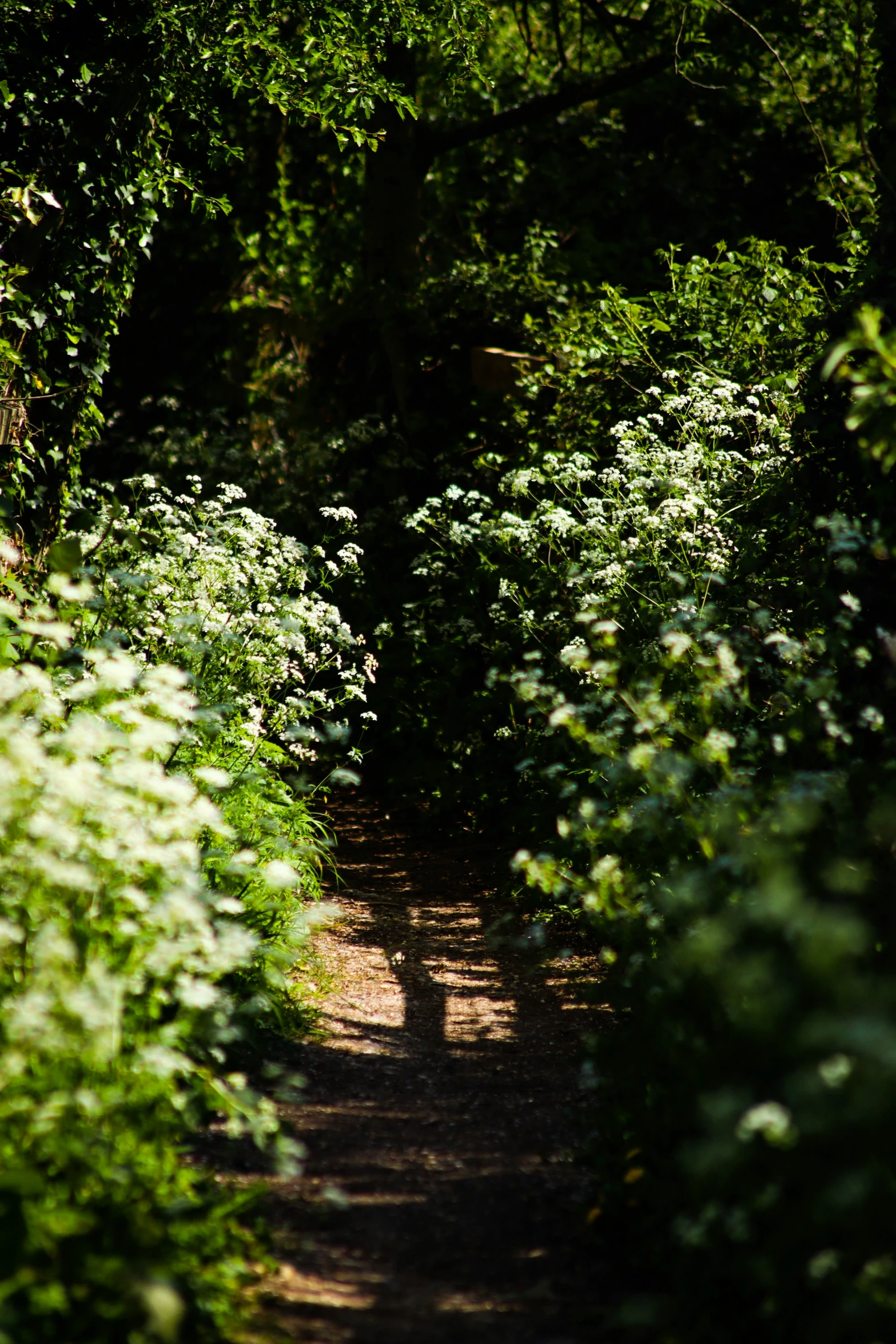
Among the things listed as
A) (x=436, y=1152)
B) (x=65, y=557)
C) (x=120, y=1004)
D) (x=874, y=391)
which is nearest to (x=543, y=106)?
(x=65, y=557)

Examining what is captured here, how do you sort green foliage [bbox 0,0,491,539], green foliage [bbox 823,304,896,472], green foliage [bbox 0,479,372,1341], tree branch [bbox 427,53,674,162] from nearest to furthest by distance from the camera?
green foliage [bbox 0,479,372,1341], green foliage [bbox 823,304,896,472], green foliage [bbox 0,0,491,539], tree branch [bbox 427,53,674,162]

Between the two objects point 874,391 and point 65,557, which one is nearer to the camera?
point 874,391

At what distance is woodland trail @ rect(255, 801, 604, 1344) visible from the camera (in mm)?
2371

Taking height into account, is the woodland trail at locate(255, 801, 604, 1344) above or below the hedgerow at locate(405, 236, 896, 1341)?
below

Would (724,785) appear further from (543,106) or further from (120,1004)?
(543,106)

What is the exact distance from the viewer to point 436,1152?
10.3ft

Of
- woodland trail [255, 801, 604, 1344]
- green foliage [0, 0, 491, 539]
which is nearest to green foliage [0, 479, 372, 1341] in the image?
woodland trail [255, 801, 604, 1344]

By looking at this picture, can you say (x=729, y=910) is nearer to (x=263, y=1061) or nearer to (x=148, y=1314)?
(x=148, y=1314)

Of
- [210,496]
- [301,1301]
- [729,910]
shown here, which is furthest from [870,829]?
[210,496]

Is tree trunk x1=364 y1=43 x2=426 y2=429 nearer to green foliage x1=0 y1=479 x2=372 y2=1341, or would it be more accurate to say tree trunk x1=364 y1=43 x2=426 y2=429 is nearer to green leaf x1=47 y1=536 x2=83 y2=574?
green leaf x1=47 y1=536 x2=83 y2=574

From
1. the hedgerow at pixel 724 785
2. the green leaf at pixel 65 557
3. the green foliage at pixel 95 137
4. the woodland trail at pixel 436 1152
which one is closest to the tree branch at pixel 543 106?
the hedgerow at pixel 724 785

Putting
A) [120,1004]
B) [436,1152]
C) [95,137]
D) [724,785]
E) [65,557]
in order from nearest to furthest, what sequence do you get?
1. [120,1004]
2. [724,785]
3. [436,1152]
4. [65,557]
5. [95,137]

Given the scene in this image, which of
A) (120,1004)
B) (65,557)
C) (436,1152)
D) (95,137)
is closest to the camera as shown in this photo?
(120,1004)

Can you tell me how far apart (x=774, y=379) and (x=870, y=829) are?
11.9 feet
